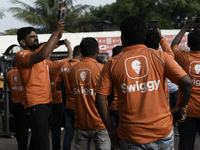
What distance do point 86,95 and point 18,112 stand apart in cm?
216

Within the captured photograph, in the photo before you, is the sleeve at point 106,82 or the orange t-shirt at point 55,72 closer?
the sleeve at point 106,82

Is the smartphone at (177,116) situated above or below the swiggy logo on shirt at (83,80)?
below

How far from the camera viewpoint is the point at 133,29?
2.08 metres

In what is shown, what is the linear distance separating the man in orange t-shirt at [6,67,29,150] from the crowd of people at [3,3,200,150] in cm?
2

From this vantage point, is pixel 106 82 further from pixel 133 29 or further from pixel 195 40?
pixel 195 40

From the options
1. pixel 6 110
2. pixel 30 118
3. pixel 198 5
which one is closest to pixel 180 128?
pixel 30 118

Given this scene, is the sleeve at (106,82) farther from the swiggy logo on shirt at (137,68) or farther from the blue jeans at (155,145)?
the blue jeans at (155,145)

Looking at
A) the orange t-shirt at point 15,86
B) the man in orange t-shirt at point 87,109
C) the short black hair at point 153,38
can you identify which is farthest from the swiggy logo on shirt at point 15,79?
the short black hair at point 153,38

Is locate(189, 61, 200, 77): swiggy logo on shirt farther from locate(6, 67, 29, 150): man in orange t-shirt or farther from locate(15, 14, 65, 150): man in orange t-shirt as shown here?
locate(6, 67, 29, 150): man in orange t-shirt

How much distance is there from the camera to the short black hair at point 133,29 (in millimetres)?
2082

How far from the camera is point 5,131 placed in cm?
684

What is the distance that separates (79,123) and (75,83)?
1.73ft

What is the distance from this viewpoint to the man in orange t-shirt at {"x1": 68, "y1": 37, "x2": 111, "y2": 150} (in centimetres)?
329

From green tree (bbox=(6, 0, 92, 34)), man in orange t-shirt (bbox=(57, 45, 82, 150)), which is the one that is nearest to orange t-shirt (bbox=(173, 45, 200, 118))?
man in orange t-shirt (bbox=(57, 45, 82, 150))
